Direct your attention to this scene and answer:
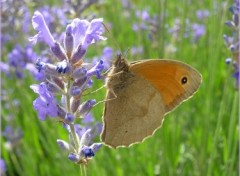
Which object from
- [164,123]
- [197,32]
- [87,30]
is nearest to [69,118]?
[87,30]

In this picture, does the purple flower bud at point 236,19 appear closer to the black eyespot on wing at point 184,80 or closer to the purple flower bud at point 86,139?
the black eyespot on wing at point 184,80

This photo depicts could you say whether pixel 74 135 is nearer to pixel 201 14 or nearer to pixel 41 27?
pixel 41 27

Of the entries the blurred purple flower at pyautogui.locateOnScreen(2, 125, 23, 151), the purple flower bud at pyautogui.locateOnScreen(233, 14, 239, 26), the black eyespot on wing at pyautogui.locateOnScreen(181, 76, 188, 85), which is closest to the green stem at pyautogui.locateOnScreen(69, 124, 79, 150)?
the black eyespot on wing at pyautogui.locateOnScreen(181, 76, 188, 85)

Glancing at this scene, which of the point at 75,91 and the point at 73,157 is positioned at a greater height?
the point at 75,91

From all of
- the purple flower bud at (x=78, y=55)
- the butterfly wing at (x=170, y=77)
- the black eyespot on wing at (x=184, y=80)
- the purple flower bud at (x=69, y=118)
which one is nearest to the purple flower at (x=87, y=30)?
the purple flower bud at (x=78, y=55)

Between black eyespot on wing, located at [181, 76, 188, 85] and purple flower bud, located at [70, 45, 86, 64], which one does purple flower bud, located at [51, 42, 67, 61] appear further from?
black eyespot on wing, located at [181, 76, 188, 85]

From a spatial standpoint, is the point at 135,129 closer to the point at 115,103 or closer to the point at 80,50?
the point at 115,103
